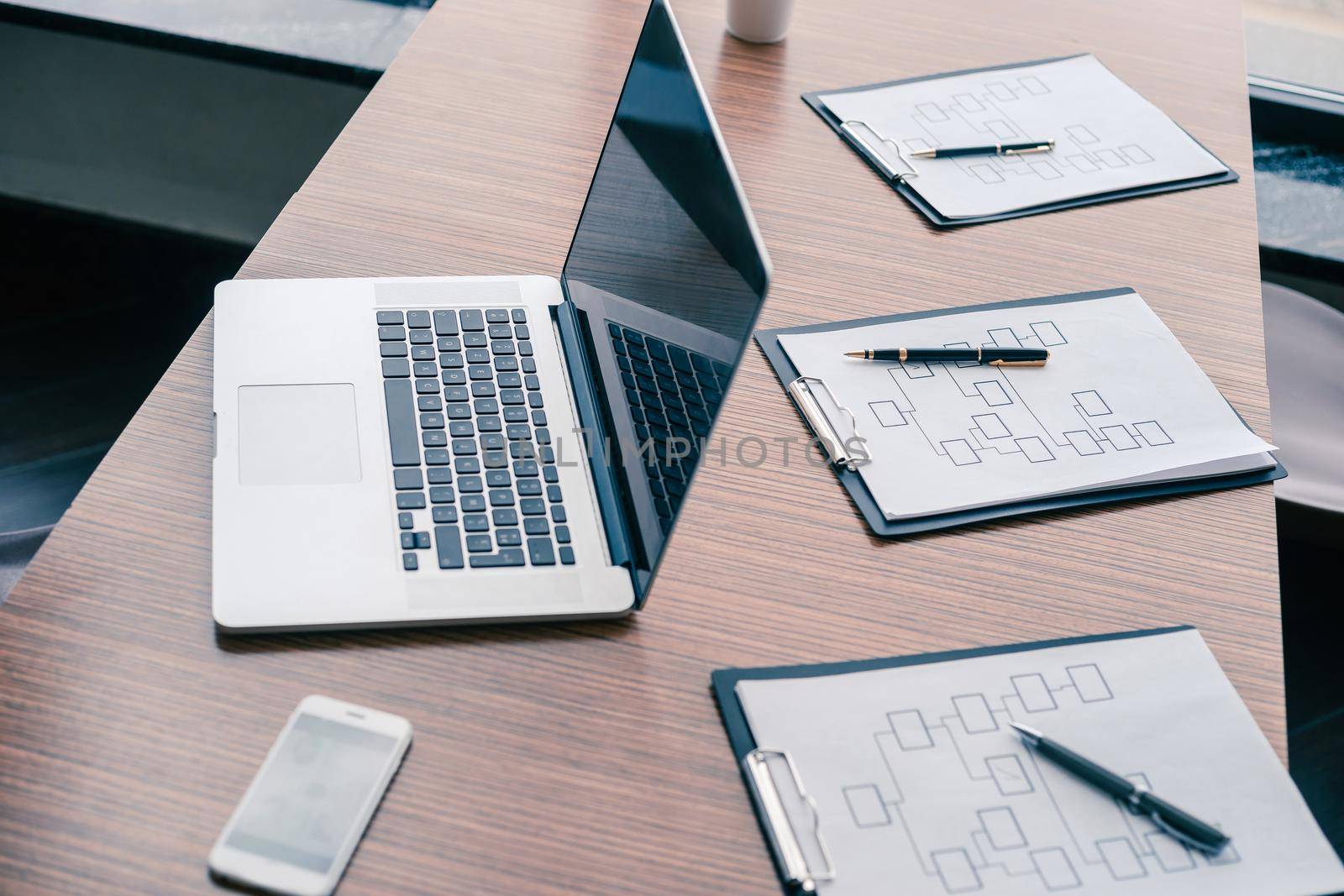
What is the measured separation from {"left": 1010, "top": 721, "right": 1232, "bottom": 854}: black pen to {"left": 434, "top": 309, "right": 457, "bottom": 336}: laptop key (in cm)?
47

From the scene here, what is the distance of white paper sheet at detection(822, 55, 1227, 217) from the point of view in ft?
3.42

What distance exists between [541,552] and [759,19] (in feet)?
2.56

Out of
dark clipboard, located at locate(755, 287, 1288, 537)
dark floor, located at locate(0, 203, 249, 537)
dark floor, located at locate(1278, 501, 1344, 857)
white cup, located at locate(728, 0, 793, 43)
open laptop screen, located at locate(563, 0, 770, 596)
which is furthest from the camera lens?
dark floor, located at locate(0, 203, 249, 537)

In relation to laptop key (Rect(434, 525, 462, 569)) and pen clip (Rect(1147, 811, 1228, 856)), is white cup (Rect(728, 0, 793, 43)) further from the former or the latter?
pen clip (Rect(1147, 811, 1228, 856))

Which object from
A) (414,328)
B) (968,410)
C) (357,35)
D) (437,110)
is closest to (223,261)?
(357,35)

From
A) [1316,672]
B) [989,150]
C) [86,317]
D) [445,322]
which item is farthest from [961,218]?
[86,317]

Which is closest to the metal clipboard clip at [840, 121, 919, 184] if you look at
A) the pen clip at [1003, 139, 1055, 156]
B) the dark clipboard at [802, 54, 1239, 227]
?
the dark clipboard at [802, 54, 1239, 227]

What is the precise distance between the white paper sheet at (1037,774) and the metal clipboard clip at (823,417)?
0.56ft

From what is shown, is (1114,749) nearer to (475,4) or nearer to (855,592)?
(855,592)

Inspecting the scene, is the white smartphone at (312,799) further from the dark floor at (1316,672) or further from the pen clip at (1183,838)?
the dark floor at (1316,672)

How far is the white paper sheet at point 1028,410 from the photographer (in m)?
0.77

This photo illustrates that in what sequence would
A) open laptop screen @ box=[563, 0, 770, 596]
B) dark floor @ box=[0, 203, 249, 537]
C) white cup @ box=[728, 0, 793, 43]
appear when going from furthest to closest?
1. dark floor @ box=[0, 203, 249, 537]
2. white cup @ box=[728, 0, 793, 43]
3. open laptop screen @ box=[563, 0, 770, 596]

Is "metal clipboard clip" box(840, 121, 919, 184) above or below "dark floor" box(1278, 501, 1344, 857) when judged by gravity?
above

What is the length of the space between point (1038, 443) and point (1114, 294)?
0.73 ft
